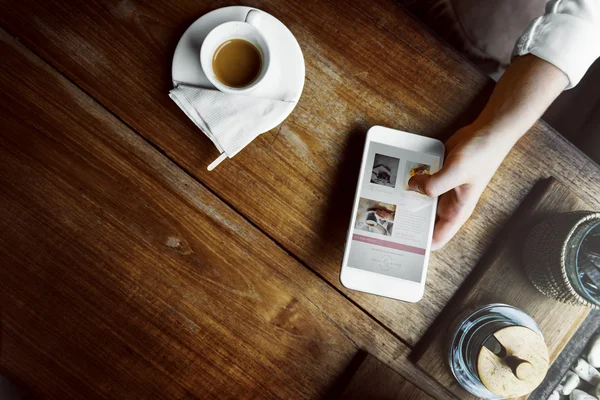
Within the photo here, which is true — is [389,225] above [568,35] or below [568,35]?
below

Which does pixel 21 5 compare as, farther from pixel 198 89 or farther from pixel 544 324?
pixel 544 324

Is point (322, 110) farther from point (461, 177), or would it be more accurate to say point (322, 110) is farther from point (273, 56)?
point (461, 177)

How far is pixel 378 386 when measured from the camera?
766 mm

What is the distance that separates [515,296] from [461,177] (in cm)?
25

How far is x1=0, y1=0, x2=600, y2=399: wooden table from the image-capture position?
0.76 m

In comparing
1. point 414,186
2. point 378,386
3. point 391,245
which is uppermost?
point 414,186

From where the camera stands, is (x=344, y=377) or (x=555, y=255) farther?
(x=344, y=377)

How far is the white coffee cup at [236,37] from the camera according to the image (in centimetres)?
72

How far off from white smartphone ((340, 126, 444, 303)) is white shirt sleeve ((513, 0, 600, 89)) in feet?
0.82

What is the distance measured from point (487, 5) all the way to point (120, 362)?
1.10 m

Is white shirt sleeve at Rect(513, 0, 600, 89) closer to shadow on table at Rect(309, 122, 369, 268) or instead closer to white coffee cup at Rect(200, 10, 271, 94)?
shadow on table at Rect(309, 122, 369, 268)

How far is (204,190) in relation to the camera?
0.78 m

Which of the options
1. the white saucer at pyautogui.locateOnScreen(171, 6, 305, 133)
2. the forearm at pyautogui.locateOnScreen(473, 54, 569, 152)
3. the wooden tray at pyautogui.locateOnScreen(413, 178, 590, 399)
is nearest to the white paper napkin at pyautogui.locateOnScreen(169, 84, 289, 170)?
the white saucer at pyautogui.locateOnScreen(171, 6, 305, 133)

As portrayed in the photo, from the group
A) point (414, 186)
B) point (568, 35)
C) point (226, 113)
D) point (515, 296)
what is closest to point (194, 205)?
point (226, 113)
